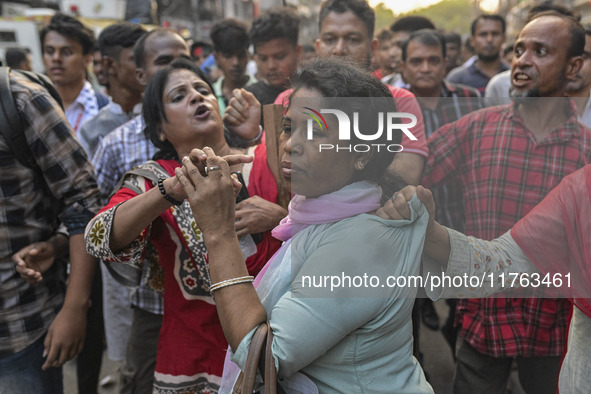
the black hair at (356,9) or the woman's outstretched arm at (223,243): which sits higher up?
the black hair at (356,9)

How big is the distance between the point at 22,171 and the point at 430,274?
5.05 feet

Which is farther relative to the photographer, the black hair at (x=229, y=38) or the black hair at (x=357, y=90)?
the black hair at (x=229, y=38)

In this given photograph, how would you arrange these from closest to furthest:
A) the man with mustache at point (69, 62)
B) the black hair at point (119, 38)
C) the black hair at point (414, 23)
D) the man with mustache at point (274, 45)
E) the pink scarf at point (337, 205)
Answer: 1. the pink scarf at point (337, 205)
2. the man with mustache at point (274, 45)
3. the black hair at point (119, 38)
4. the man with mustache at point (69, 62)
5. the black hair at point (414, 23)

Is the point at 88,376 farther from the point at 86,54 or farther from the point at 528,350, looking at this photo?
the point at 86,54

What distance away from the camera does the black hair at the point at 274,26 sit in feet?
10.9

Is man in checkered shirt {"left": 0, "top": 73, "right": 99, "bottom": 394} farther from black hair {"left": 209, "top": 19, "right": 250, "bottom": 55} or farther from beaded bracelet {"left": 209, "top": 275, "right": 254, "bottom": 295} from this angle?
black hair {"left": 209, "top": 19, "right": 250, "bottom": 55}

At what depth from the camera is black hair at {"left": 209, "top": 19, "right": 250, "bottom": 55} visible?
14.0 ft

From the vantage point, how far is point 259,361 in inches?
48.4

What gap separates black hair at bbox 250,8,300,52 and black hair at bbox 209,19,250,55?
2.86 feet

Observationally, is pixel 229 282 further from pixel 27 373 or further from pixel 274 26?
pixel 274 26

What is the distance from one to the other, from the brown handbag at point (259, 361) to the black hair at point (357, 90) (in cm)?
50

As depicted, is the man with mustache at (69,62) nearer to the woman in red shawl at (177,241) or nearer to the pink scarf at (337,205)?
the woman in red shawl at (177,241)

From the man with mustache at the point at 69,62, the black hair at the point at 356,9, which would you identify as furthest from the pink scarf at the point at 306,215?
the man with mustache at the point at 69,62

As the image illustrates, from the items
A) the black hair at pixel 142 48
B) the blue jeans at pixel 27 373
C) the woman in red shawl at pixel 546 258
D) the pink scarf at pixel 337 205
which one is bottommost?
the blue jeans at pixel 27 373
